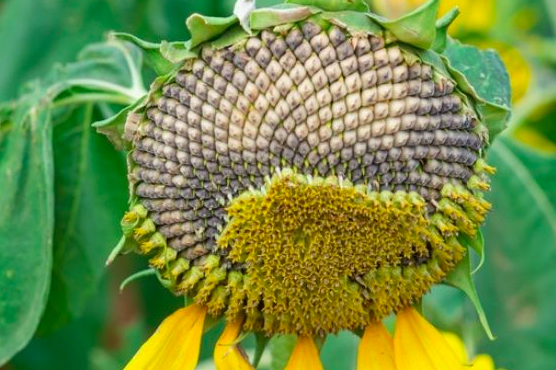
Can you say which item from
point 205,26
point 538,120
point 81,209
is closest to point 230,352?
point 205,26

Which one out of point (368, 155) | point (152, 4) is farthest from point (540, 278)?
point (152, 4)

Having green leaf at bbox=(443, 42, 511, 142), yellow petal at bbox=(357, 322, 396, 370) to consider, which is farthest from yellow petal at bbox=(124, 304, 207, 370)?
green leaf at bbox=(443, 42, 511, 142)

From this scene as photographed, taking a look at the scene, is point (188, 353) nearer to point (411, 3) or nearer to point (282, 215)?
point (282, 215)

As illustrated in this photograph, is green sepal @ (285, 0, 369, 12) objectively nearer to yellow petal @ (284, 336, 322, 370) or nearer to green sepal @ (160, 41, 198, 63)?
green sepal @ (160, 41, 198, 63)

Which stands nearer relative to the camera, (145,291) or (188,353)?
(188,353)

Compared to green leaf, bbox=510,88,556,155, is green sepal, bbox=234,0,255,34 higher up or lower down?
higher up

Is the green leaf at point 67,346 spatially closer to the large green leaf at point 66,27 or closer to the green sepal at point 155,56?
the large green leaf at point 66,27
